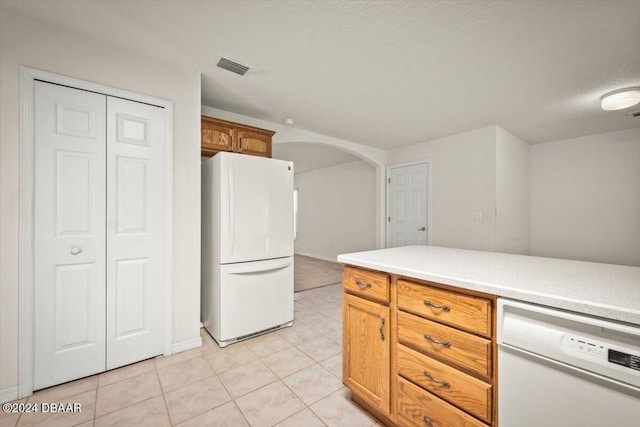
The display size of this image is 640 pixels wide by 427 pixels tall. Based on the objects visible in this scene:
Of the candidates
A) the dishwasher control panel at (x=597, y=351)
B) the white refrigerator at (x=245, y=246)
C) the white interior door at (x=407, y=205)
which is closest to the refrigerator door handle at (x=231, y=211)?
→ the white refrigerator at (x=245, y=246)

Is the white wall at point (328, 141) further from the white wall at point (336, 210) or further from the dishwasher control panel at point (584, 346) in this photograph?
the dishwasher control panel at point (584, 346)

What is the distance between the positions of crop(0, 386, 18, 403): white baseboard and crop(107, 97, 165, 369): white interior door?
1.48 ft

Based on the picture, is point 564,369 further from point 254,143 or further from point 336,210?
point 336,210

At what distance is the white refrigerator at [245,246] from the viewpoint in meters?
2.32

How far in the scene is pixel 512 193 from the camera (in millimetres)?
4055

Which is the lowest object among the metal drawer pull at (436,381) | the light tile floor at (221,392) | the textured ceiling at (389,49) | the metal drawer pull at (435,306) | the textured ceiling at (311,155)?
the light tile floor at (221,392)

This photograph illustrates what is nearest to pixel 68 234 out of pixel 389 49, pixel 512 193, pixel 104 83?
pixel 104 83

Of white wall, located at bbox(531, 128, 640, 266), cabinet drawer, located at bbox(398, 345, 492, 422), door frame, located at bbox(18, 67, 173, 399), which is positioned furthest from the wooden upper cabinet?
white wall, located at bbox(531, 128, 640, 266)

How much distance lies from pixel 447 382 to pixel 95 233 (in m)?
2.40

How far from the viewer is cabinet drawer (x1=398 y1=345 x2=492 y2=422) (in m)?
1.02

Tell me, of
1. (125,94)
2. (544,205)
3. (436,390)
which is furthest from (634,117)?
(125,94)

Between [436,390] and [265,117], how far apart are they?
3298mm

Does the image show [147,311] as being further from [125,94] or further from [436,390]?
[436,390]

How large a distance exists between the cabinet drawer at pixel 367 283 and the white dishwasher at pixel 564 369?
54 centimetres
